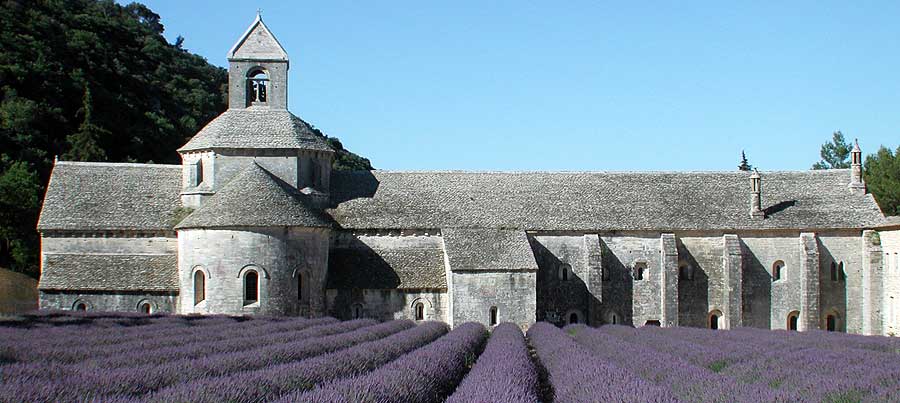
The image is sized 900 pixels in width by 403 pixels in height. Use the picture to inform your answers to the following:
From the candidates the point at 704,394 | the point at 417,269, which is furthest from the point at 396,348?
the point at 417,269

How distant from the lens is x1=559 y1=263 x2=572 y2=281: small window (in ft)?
148

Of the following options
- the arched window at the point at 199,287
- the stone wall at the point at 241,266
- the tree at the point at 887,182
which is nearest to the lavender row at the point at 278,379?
the stone wall at the point at 241,266

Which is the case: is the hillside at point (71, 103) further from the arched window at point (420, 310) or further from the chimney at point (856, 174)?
the chimney at point (856, 174)

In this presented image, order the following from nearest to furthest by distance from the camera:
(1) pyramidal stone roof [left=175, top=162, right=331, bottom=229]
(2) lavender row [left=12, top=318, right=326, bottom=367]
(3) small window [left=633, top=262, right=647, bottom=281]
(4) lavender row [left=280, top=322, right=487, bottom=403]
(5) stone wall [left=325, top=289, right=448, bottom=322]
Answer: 1. (4) lavender row [left=280, top=322, right=487, bottom=403]
2. (2) lavender row [left=12, top=318, right=326, bottom=367]
3. (1) pyramidal stone roof [left=175, top=162, right=331, bottom=229]
4. (5) stone wall [left=325, top=289, right=448, bottom=322]
5. (3) small window [left=633, top=262, right=647, bottom=281]

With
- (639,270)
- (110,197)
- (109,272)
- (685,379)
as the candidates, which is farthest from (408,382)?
(110,197)

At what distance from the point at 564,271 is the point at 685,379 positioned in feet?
92.1

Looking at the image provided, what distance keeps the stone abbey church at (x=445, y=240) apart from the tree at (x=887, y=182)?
76.0ft

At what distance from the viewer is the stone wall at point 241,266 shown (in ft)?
128

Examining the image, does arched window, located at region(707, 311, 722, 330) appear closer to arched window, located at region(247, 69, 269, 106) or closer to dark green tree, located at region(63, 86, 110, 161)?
Result: arched window, located at region(247, 69, 269, 106)

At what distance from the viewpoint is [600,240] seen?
45406mm

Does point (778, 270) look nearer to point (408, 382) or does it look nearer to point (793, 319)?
point (793, 319)

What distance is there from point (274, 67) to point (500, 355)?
2809 centimetres

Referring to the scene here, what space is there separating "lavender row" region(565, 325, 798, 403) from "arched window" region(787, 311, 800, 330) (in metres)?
22.0

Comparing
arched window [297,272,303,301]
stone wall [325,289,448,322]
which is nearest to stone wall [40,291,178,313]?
arched window [297,272,303,301]
